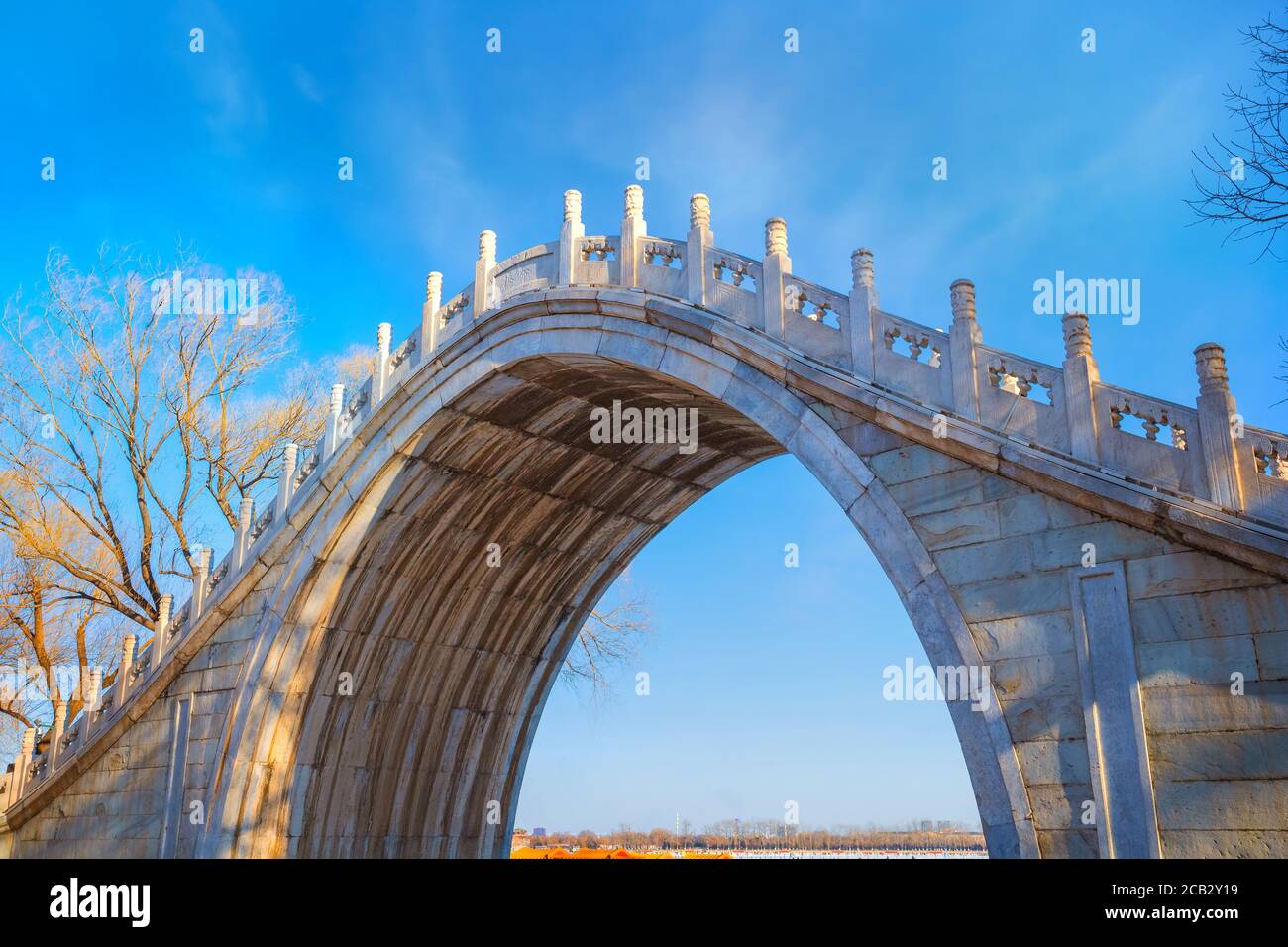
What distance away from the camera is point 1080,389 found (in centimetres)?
1055

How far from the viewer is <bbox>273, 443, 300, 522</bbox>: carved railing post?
63.6 feet

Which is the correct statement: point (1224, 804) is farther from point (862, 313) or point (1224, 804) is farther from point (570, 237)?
point (570, 237)

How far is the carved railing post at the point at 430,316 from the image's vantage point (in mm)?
18109

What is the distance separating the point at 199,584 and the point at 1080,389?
15.5 meters

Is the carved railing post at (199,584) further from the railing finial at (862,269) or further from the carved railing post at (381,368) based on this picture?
the railing finial at (862,269)

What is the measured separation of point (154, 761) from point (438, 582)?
579 cm

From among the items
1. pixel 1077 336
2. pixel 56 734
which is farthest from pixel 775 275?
pixel 56 734

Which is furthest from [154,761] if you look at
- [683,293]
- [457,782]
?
[683,293]

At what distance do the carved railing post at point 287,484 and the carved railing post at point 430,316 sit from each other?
3.14 m

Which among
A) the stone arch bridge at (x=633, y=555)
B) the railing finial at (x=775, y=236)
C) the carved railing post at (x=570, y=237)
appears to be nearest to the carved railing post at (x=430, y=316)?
the stone arch bridge at (x=633, y=555)

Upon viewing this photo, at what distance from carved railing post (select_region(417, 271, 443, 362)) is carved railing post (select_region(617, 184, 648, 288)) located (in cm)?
418

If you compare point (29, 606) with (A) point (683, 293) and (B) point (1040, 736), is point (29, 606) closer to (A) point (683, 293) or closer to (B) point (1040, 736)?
(A) point (683, 293)
